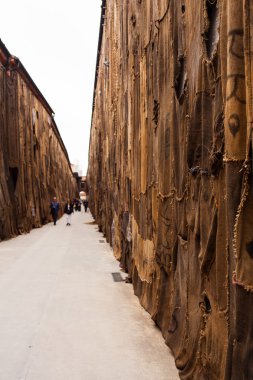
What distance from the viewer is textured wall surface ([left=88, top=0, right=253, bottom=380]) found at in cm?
230

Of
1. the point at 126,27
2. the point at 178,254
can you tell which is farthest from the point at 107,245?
the point at 178,254

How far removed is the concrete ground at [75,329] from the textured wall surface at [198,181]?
0.80 ft

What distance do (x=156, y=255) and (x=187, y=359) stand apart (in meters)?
1.65

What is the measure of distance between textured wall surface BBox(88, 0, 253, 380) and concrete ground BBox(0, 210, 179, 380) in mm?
244

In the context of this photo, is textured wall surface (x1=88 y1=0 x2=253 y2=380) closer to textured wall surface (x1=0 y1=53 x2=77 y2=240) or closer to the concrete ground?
the concrete ground

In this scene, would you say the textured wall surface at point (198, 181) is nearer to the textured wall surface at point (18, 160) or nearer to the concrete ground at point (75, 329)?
the concrete ground at point (75, 329)

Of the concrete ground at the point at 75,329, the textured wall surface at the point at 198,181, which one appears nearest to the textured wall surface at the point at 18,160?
the concrete ground at the point at 75,329

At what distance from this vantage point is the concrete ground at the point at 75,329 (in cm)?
372

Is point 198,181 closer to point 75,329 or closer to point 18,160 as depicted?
point 75,329

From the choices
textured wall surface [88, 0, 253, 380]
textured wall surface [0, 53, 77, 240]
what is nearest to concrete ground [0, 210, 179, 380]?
textured wall surface [88, 0, 253, 380]

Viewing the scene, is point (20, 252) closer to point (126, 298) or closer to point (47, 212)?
point (126, 298)

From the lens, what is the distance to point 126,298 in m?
6.25

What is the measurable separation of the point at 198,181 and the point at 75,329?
8.17 ft

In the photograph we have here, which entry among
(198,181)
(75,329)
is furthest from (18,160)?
(198,181)
